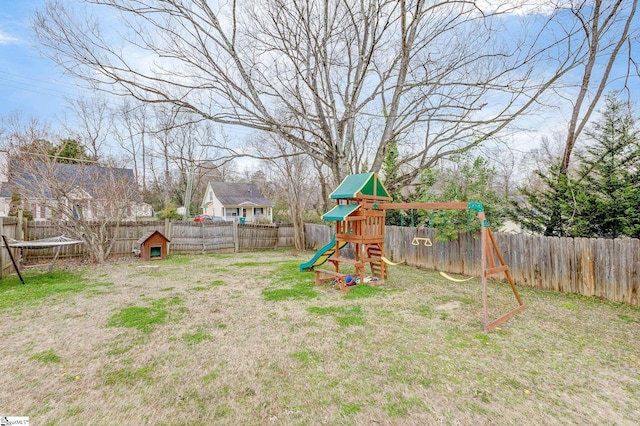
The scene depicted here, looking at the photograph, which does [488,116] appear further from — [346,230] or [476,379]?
[476,379]

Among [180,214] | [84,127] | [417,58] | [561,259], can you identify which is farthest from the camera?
[180,214]

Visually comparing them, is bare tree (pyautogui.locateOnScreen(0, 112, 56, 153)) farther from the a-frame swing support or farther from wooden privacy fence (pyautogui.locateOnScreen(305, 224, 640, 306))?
wooden privacy fence (pyautogui.locateOnScreen(305, 224, 640, 306))

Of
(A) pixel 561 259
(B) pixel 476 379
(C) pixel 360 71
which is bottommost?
(B) pixel 476 379

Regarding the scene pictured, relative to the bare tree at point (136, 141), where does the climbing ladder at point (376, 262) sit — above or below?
below

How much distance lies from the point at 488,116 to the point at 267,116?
222 inches

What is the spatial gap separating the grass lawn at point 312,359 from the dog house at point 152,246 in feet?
12.6

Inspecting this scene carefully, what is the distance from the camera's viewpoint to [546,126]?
721 cm

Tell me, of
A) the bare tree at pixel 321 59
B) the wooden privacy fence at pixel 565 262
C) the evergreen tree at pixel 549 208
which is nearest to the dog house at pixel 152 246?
the bare tree at pixel 321 59

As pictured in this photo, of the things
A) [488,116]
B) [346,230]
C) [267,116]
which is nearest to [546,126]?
[488,116]

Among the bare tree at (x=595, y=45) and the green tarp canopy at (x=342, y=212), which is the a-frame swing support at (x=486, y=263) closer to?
the green tarp canopy at (x=342, y=212)

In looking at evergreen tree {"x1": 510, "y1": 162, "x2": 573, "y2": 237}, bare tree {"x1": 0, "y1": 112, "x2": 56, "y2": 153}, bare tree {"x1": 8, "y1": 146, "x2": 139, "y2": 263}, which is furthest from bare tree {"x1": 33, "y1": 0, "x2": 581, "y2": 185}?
bare tree {"x1": 0, "y1": 112, "x2": 56, "y2": 153}

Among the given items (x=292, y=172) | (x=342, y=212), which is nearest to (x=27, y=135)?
(x=292, y=172)

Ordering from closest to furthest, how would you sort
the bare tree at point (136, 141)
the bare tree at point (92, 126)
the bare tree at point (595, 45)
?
Answer: 1. the bare tree at point (595, 45)
2. the bare tree at point (136, 141)
3. the bare tree at point (92, 126)

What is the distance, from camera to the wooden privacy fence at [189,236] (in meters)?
8.98
